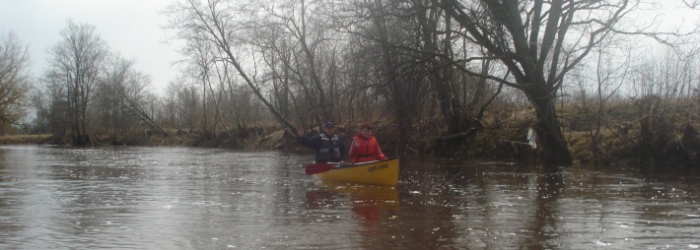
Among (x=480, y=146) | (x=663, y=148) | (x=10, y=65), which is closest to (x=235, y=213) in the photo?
(x=663, y=148)

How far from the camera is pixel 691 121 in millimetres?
18000

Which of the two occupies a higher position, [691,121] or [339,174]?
[691,121]

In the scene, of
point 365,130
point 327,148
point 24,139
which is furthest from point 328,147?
point 24,139

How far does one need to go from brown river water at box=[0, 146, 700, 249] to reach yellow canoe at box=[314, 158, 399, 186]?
0.92ft

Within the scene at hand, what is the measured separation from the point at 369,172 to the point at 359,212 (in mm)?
4211

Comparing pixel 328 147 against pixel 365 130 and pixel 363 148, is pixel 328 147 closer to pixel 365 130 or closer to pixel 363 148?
pixel 363 148

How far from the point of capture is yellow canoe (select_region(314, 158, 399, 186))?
13.9 m

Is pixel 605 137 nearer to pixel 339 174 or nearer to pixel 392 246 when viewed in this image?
pixel 339 174

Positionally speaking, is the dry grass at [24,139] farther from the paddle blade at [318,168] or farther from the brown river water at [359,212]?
the paddle blade at [318,168]

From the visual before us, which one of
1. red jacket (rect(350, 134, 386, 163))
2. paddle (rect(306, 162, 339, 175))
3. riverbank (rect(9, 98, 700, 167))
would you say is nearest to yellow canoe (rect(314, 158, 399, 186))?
paddle (rect(306, 162, 339, 175))

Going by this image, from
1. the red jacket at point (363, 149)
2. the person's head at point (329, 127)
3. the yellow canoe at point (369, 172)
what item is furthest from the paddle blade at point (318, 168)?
the person's head at point (329, 127)

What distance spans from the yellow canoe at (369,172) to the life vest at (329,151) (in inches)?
35.1

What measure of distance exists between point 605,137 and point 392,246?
15.4 meters

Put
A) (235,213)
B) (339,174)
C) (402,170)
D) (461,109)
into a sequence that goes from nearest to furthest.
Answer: (235,213) < (339,174) < (402,170) < (461,109)
